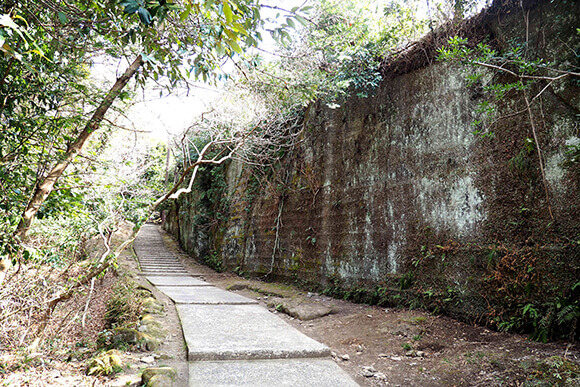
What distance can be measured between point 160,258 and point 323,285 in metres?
8.57

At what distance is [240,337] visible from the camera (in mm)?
3838

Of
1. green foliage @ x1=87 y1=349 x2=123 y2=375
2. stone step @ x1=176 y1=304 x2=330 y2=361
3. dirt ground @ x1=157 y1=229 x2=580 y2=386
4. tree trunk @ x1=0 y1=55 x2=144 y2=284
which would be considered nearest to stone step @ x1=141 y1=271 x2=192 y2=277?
stone step @ x1=176 y1=304 x2=330 y2=361

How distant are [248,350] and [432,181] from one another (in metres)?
3.36

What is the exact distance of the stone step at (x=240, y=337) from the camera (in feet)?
11.1

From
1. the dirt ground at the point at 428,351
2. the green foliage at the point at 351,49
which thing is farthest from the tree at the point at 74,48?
the dirt ground at the point at 428,351

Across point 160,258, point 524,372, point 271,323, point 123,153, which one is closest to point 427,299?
point 524,372

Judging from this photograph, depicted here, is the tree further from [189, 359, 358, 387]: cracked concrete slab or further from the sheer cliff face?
the sheer cliff face

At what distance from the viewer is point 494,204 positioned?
4.05 metres

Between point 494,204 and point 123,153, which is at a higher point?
point 123,153

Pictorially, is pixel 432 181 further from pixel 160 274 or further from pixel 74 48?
pixel 160 274

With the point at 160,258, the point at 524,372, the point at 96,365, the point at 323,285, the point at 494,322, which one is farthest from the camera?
the point at 160,258

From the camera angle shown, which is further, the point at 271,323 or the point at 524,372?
the point at 271,323

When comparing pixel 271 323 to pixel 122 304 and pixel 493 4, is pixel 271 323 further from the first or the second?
pixel 493 4

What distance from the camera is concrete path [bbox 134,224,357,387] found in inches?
115
